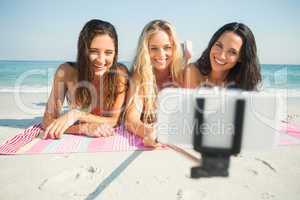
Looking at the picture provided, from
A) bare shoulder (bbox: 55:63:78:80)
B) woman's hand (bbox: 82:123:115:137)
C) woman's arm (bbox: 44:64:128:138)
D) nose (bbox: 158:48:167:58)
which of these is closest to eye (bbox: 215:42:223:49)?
nose (bbox: 158:48:167:58)

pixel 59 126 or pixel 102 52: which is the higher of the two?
pixel 102 52

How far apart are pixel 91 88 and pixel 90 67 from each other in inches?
11.3

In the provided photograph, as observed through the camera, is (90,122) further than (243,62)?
Yes

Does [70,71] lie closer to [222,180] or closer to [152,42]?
[152,42]

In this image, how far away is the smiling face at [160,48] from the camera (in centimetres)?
303

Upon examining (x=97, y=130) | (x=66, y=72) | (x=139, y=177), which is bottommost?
(x=139, y=177)

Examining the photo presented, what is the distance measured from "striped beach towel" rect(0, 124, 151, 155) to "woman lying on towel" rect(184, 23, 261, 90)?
0.97 meters

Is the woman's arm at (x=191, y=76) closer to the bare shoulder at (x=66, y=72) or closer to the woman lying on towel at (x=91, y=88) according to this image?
the woman lying on towel at (x=91, y=88)

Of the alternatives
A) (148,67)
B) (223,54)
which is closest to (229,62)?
(223,54)

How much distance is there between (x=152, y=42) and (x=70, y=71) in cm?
105

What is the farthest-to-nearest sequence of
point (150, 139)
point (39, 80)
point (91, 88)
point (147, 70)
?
point (39, 80), point (91, 88), point (147, 70), point (150, 139)

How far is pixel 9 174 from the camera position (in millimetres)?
2209

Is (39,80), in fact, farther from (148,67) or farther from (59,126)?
(148,67)

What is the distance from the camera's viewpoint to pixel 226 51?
110 inches
